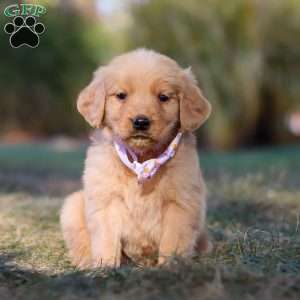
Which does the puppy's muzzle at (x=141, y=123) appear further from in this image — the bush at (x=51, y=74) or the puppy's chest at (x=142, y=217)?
the bush at (x=51, y=74)

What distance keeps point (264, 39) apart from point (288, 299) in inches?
443

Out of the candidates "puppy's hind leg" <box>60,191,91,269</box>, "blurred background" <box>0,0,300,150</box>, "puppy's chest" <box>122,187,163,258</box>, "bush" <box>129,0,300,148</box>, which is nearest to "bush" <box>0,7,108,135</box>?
"blurred background" <box>0,0,300,150</box>

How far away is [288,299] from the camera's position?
3.15m

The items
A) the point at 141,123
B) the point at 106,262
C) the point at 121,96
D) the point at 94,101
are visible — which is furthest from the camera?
the point at 94,101

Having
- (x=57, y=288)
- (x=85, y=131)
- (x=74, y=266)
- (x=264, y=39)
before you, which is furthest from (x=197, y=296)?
(x=85, y=131)

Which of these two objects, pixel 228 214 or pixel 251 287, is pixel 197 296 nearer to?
pixel 251 287

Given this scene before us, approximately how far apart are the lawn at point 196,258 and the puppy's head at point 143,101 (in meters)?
0.76

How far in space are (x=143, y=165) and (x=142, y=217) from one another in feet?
0.98

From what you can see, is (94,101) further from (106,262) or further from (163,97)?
(106,262)

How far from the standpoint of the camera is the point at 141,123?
4.09 meters

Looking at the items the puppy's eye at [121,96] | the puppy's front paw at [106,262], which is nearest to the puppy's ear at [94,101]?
the puppy's eye at [121,96]

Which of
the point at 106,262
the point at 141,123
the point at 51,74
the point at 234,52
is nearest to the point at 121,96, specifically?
the point at 141,123

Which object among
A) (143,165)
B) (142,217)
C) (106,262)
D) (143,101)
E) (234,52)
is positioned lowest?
(106,262)

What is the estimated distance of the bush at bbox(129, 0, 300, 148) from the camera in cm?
1389
